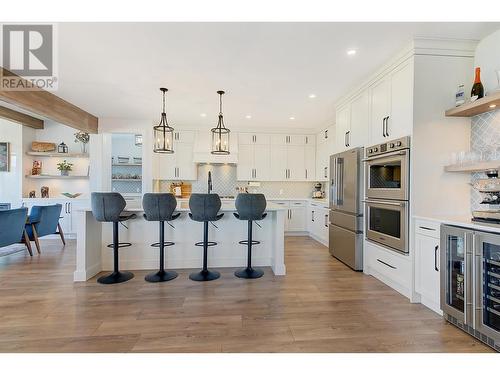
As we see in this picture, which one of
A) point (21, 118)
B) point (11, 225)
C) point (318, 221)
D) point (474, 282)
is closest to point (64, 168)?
point (21, 118)

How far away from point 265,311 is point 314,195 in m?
4.17

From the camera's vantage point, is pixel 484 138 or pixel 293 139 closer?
pixel 484 138

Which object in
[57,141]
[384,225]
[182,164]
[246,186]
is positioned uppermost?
[57,141]

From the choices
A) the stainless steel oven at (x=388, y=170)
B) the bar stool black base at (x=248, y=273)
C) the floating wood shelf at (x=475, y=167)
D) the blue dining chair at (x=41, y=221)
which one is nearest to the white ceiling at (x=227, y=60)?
the stainless steel oven at (x=388, y=170)

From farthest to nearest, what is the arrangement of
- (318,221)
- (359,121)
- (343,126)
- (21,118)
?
(318,221) → (21,118) → (343,126) → (359,121)

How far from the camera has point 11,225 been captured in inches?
147

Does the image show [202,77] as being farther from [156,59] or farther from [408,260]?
[408,260]

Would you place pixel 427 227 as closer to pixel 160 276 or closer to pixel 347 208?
pixel 347 208

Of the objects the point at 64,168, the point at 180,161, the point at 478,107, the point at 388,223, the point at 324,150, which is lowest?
the point at 388,223

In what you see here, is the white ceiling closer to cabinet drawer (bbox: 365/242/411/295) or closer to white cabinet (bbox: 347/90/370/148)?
white cabinet (bbox: 347/90/370/148)

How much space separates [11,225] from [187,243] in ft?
8.80

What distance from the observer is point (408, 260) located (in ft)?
8.52

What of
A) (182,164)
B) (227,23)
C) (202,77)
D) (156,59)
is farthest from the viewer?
(182,164)
